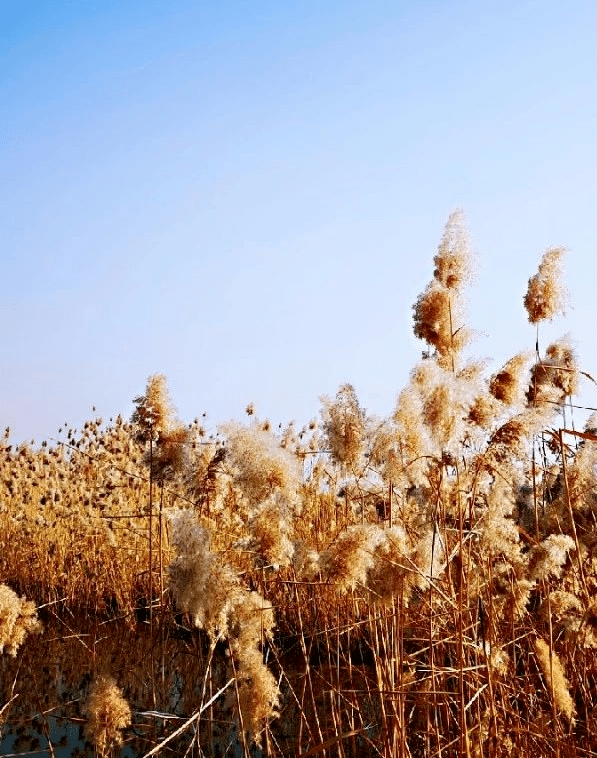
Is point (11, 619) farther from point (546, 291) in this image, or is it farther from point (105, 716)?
point (546, 291)

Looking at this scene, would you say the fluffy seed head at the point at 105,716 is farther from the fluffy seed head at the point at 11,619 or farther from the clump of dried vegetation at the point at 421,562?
the fluffy seed head at the point at 11,619

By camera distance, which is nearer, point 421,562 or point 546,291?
point 421,562

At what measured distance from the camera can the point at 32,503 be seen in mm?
10414

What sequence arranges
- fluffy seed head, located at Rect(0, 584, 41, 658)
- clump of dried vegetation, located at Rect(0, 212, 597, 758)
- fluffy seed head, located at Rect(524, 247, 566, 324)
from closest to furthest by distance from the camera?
1. clump of dried vegetation, located at Rect(0, 212, 597, 758)
2. fluffy seed head, located at Rect(0, 584, 41, 658)
3. fluffy seed head, located at Rect(524, 247, 566, 324)

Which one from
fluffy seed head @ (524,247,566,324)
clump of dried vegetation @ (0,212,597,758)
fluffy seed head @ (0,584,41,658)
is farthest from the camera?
fluffy seed head @ (524,247,566,324)

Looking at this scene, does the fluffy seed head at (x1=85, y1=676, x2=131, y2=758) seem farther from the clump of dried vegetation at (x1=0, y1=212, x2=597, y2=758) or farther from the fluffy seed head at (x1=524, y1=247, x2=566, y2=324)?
the fluffy seed head at (x1=524, y1=247, x2=566, y2=324)

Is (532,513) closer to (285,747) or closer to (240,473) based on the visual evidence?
(285,747)

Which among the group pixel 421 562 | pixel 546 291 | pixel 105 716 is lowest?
pixel 105 716

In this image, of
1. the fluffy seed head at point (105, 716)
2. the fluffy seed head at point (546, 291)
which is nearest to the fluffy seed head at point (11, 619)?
the fluffy seed head at point (105, 716)

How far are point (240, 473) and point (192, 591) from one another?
351 millimetres

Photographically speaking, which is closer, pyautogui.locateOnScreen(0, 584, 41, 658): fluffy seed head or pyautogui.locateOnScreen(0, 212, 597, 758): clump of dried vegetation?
pyautogui.locateOnScreen(0, 212, 597, 758): clump of dried vegetation

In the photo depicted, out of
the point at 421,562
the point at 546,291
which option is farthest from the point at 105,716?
the point at 546,291

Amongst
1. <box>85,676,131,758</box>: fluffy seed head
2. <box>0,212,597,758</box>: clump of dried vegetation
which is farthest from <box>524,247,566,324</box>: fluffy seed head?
<box>85,676,131,758</box>: fluffy seed head

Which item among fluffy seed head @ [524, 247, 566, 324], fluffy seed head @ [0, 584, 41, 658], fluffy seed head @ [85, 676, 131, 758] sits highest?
fluffy seed head @ [524, 247, 566, 324]
